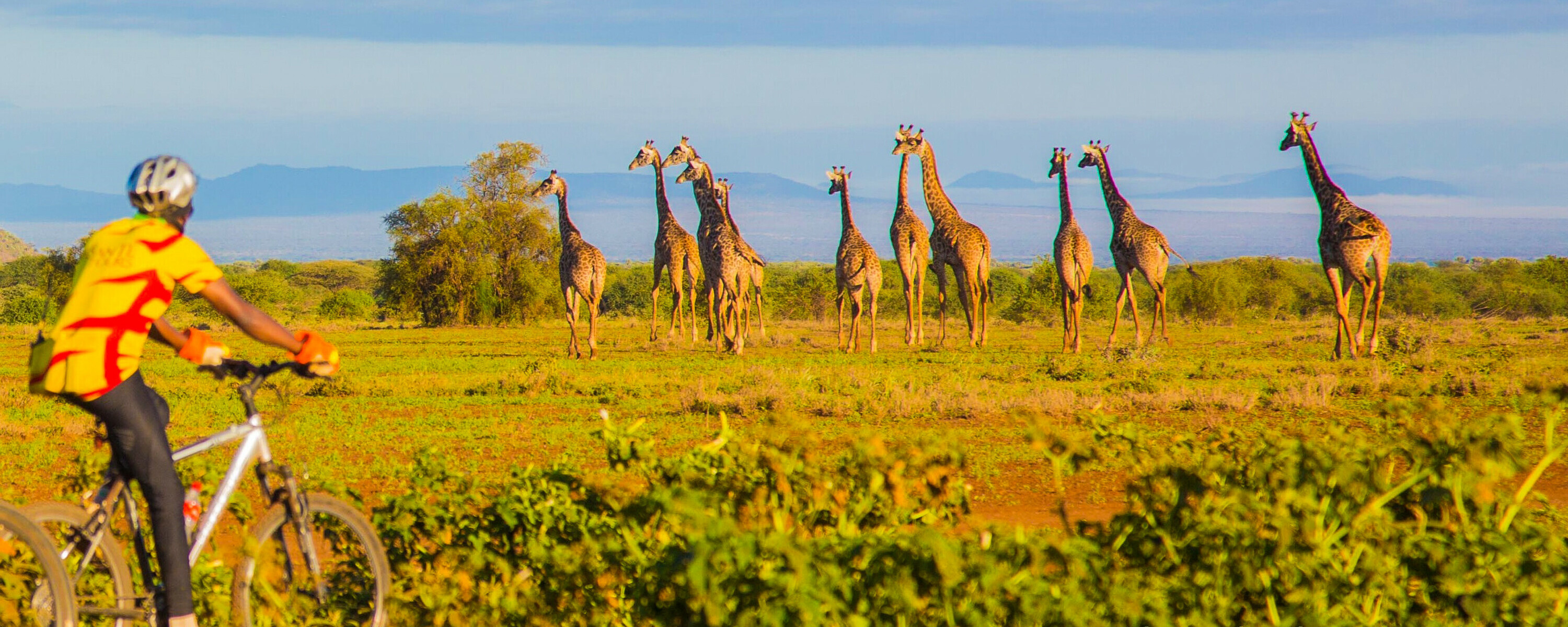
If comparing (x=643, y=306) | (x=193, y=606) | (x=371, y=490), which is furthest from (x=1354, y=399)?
(x=643, y=306)

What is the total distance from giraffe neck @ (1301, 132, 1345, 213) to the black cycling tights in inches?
694

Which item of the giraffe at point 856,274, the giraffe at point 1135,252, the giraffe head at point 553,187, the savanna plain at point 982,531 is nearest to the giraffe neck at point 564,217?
the giraffe head at point 553,187

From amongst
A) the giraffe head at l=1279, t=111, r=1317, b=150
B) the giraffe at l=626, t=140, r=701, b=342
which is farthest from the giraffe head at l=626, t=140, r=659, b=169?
the giraffe head at l=1279, t=111, r=1317, b=150

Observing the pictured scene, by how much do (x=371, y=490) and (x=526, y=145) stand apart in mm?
28262

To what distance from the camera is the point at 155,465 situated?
4.13 meters

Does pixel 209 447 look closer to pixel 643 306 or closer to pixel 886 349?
pixel 886 349

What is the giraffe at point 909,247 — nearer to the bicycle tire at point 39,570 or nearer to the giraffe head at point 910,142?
the giraffe head at point 910,142

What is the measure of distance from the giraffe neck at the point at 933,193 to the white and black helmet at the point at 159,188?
63.0ft

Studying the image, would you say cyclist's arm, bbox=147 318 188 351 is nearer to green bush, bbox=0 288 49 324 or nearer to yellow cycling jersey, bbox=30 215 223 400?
yellow cycling jersey, bbox=30 215 223 400

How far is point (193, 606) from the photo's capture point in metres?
4.45

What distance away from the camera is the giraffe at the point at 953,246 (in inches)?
867

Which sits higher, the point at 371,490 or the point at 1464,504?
the point at 1464,504

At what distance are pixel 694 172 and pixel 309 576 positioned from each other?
62.8ft

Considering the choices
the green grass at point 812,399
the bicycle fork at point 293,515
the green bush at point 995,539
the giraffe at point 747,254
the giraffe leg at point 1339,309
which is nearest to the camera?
the green bush at point 995,539
